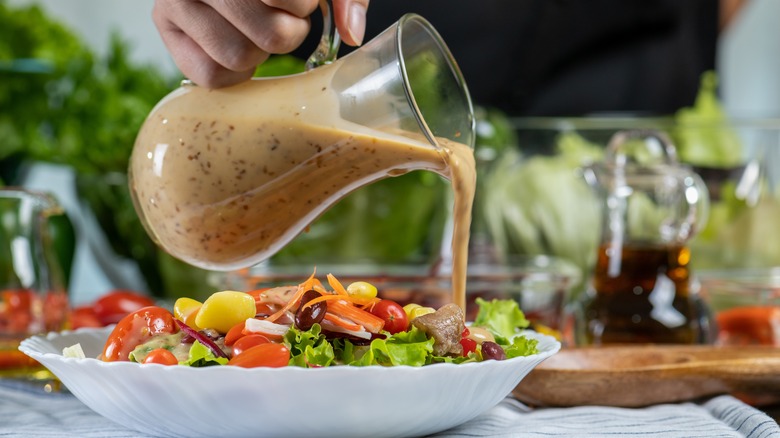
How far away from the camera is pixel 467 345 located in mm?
1207

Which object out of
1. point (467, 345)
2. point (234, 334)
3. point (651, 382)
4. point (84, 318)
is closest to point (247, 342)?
point (234, 334)

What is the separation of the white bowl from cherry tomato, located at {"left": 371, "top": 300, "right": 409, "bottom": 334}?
120 mm

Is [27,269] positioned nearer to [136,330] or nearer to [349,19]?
[136,330]

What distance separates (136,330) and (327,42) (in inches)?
17.6

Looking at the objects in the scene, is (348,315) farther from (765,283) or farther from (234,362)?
(765,283)

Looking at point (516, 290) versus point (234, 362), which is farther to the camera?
point (516, 290)

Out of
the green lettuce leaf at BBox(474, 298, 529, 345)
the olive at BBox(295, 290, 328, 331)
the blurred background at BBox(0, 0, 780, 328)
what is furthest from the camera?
the blurred background at BBox(0, 0, 780, 328)

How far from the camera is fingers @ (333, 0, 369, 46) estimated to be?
4.41 feet

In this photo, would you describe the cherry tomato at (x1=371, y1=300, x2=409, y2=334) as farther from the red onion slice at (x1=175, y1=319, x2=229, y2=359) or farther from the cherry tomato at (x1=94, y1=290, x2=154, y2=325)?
the cherry tomato at (x1=94, y1=290, x2=154, y2=325)

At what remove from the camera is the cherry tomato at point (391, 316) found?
46.5 inches

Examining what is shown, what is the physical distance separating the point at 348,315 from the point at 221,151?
30 centimetres

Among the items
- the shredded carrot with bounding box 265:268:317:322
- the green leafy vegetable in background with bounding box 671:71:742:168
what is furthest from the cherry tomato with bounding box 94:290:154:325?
the green leafy vegetable in background with bounding box 671:71:742:168

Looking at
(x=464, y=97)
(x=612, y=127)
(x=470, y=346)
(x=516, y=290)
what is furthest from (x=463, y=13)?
(x=470, y=346)

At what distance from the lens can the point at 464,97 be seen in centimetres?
135
